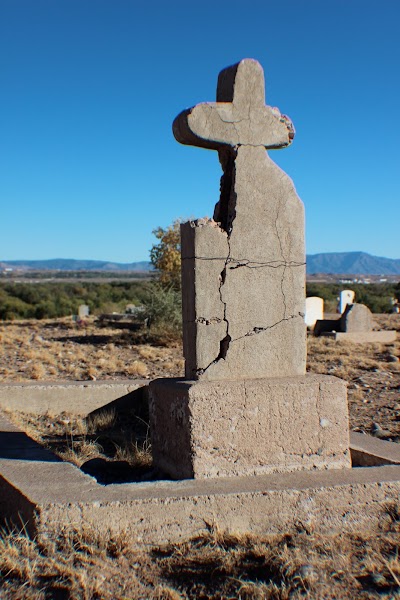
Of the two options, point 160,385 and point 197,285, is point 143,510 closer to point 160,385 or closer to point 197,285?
point 160,385

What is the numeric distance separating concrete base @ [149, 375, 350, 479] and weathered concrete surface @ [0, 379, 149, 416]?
310 centimetres

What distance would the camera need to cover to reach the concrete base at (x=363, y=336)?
645 inches

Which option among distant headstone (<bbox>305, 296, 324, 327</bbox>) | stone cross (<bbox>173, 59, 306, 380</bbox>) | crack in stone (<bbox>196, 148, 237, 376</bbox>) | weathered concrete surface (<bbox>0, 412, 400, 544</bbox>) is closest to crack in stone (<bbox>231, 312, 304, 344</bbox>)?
stone cross (<bbox>173, 59, 306, 380</bbox>)

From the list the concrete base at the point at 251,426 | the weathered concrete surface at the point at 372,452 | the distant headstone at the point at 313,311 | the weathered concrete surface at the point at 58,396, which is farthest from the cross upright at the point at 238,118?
the distant headstone at the point at 313,311

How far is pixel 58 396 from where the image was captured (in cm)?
756

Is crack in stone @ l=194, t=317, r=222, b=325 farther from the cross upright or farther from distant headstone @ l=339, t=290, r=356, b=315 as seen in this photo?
distant headstone @ l=339, t=290, r=356, b=315

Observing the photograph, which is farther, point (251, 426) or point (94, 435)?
point (94, 435)

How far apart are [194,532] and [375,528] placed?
1102 millimetres

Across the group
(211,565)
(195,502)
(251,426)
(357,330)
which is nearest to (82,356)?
(357,330)

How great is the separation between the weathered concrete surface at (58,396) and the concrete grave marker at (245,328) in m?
2.94

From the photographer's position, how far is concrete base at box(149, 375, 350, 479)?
4195 millimetres

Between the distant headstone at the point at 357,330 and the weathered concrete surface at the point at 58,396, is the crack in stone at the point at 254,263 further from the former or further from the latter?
the distant headstone at the point at 357,330

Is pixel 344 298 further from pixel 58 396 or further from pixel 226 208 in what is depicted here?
pixel 226 208

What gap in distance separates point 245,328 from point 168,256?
1549 centimetres
